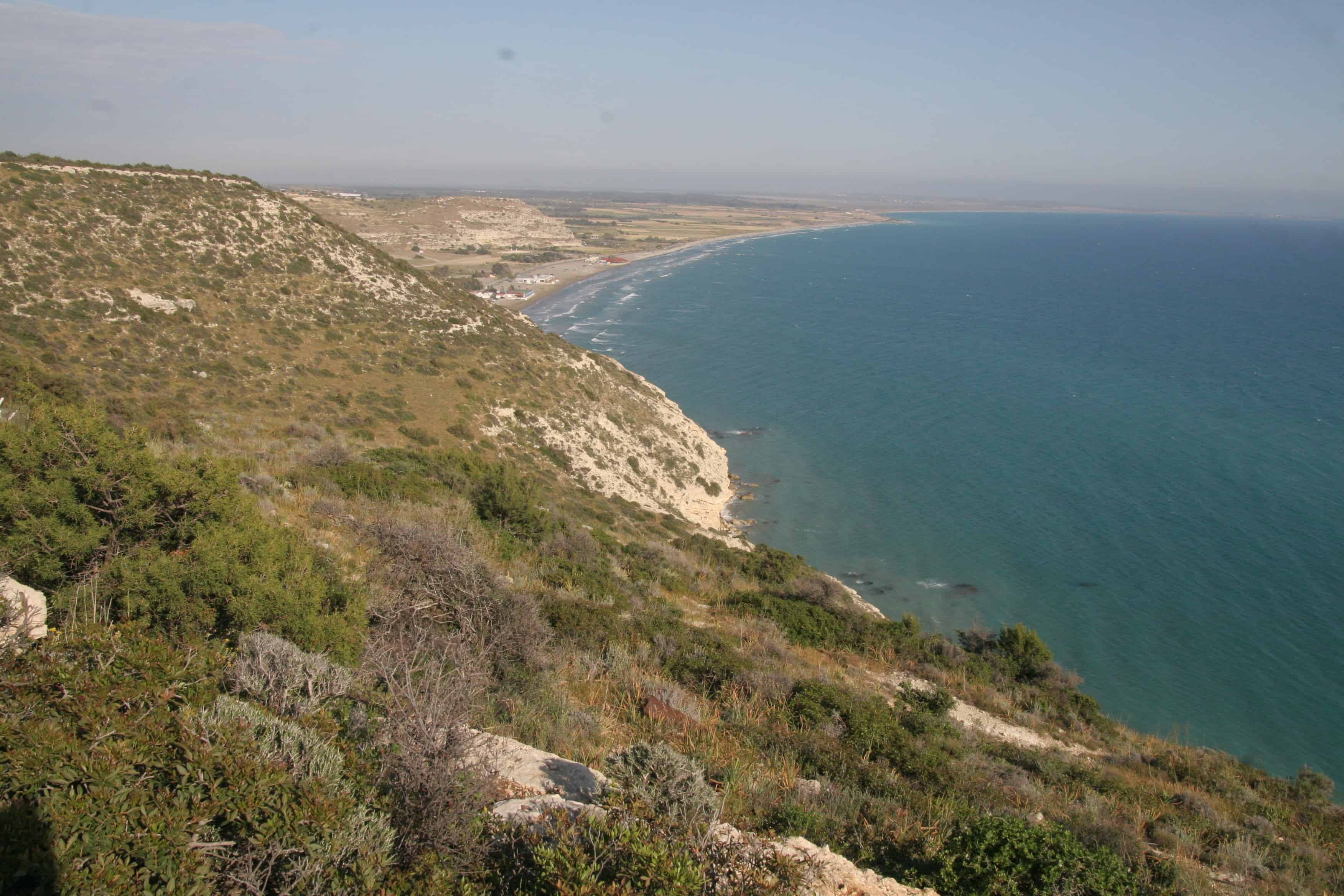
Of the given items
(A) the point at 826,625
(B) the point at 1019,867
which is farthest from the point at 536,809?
(A) the point at 826,625

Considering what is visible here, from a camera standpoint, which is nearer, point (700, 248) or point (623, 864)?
point (623, 864)

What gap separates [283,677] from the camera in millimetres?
5117

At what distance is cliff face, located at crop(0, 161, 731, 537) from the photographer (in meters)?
21.8

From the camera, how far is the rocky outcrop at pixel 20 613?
4.78 m

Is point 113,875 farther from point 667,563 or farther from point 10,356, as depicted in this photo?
point 10,356

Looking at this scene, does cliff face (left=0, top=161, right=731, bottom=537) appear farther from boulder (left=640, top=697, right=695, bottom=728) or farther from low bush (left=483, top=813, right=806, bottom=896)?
low bush (left=483, top=813, right=806, bottom=896)

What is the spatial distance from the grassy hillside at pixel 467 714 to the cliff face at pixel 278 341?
→ 356 centimetres

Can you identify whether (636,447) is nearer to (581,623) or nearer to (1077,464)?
(581,623)

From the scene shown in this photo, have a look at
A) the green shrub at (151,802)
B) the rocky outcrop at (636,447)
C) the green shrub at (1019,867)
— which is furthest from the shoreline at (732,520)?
the green shrub at (151,802)

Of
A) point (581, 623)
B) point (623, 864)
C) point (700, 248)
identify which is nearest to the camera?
point (623, 864)

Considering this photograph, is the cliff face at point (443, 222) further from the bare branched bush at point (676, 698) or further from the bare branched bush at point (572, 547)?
the bare branched bush at point (676, 698)

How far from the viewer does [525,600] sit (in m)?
8.79

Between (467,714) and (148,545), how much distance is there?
4.70m

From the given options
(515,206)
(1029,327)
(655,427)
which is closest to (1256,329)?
(1029,327)
